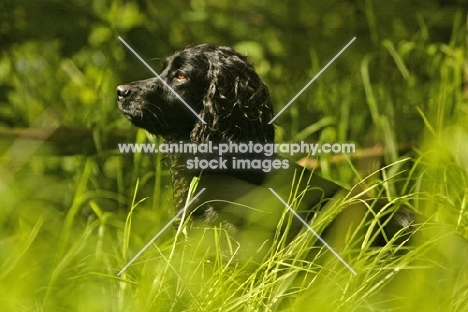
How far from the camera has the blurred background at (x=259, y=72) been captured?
2.17 m

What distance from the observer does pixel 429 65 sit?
2568 millimetres

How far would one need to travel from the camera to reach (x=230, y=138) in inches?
72.1

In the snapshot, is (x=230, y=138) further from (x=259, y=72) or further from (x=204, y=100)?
(x=259, y=72)

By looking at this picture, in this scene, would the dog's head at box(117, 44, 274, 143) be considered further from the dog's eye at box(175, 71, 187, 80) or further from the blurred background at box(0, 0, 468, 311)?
the blurred background at box(0, 0, 468, 311)

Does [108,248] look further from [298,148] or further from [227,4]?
[227,4]

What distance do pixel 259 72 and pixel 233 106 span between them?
51cm

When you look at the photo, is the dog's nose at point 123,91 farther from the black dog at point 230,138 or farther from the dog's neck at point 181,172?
the dog's neck at point 181,172

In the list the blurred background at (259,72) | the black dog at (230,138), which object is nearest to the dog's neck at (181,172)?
the black dog at (230,138)

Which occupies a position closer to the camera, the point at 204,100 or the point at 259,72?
the point at 204,100

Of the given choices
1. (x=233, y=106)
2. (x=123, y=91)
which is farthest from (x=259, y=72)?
(x=123, y=91)

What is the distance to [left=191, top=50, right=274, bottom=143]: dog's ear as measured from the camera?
1.82 meters

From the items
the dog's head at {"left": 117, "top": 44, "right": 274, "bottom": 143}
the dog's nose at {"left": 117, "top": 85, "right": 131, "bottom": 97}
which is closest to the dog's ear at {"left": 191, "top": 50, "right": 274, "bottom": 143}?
A: the dog's head at {"left": 117, "top": 44, "right": 274, "bottom": 143}

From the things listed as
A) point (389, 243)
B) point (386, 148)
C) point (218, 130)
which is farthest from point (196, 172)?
point (386, 148)

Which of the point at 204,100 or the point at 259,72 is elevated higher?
the point at 204,100
